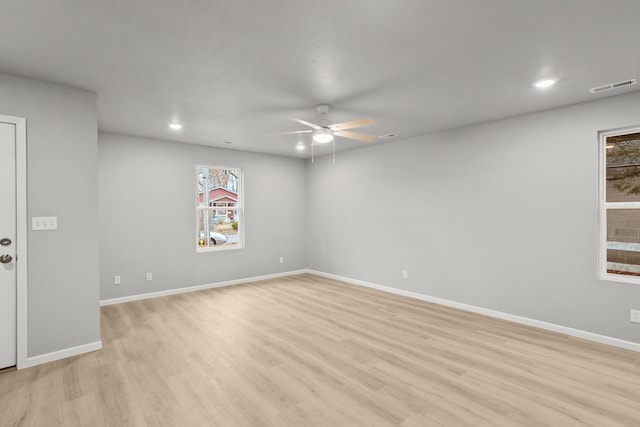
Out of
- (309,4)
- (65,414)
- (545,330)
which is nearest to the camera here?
(309,4)

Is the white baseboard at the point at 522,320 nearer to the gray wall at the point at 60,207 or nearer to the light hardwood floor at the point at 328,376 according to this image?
the light hardwood floor at the point at 328,376

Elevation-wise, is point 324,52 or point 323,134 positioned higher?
A: point 324,52

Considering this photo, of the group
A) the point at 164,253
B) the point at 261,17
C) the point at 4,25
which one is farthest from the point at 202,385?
the point at 164,253

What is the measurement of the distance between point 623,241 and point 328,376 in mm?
3454

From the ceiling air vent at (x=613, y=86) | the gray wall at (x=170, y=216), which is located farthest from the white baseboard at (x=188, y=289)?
the ceiling air vent at (x=613, y=86)

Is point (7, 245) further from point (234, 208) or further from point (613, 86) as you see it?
point (613, 86)

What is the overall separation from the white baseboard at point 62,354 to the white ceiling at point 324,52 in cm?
256

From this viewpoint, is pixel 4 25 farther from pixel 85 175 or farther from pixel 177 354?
pixel 177 354

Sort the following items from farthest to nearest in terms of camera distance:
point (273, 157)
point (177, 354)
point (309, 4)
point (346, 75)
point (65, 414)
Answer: point (273, 157)
point (177, 354)
point (346, 75)
point (65, 414)
point (309, 4)

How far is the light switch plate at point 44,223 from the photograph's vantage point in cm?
288

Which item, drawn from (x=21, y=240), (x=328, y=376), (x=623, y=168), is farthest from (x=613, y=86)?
(x=21, y=240)

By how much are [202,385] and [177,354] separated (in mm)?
717

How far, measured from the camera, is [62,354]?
9.78 feet

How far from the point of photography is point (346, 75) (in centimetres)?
280
